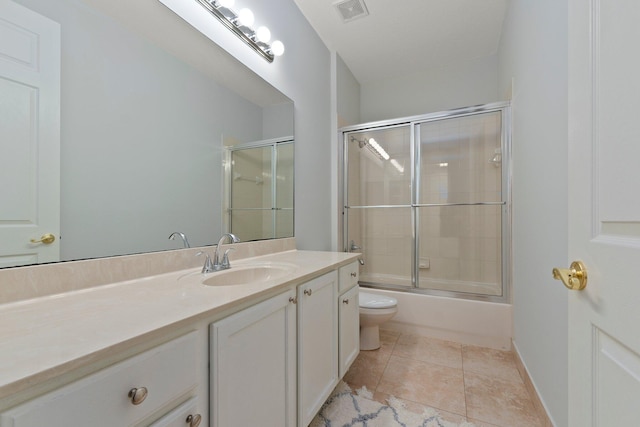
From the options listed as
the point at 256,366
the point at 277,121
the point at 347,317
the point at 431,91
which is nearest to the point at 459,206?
the point at 431,91

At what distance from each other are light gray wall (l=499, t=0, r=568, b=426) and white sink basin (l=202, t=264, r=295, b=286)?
1.18 metres

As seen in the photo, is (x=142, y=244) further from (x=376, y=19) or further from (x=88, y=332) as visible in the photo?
(x=376, y=19)

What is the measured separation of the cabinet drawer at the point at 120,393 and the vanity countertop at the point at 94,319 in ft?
0.13

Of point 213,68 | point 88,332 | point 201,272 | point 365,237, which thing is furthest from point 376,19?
point 88,332

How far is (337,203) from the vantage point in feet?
8.61

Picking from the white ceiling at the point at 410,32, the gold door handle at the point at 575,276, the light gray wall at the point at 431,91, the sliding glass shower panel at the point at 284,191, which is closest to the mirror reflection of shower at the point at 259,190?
the sliding glass shower panel at the point at 284,191

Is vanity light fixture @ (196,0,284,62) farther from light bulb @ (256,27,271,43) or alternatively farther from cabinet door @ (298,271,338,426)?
cabinet door @ (298,271,338,426)

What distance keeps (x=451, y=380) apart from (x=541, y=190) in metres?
1.25

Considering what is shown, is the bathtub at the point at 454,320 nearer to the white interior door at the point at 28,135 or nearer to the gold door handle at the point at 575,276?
the gold door handle at the point at 575,276

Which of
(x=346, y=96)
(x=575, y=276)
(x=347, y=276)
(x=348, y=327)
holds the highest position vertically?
(x=346, y=96)

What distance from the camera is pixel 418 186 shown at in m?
2.63

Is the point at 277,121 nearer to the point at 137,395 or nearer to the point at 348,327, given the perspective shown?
the point at 348,327

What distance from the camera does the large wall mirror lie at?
0.79 m

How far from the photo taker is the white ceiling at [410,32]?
205 centimetres
